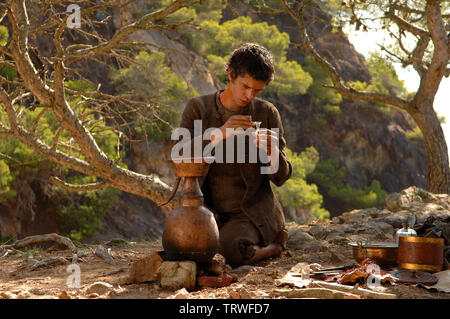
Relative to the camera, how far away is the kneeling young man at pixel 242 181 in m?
3.60

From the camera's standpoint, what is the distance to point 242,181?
12.6 ft

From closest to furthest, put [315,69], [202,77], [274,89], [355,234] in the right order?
[355,234] → [202,77] → [274,89] → [315,69]

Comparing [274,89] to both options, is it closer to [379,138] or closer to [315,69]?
[315,69]

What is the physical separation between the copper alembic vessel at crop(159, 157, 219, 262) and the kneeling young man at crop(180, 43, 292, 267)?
61 cm

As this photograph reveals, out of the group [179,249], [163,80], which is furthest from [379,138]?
[179,249]

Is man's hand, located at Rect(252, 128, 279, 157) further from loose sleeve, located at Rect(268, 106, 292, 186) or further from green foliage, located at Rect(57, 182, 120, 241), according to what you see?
green foliage, located at Rect(57, 182, 120, 241)

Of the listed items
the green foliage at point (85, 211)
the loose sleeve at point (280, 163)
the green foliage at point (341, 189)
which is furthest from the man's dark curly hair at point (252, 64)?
the green foliage at point (341, 189)

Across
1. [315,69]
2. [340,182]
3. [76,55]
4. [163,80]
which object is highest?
[315,69]

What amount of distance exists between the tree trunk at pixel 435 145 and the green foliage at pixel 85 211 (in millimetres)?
7368

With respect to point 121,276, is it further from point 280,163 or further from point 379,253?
point 379,253

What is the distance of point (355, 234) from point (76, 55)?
3.57 meters

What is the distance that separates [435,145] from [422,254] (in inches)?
245

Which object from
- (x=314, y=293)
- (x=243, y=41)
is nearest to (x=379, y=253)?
(x=314, y=293)

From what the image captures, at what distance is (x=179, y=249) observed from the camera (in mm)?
2939
